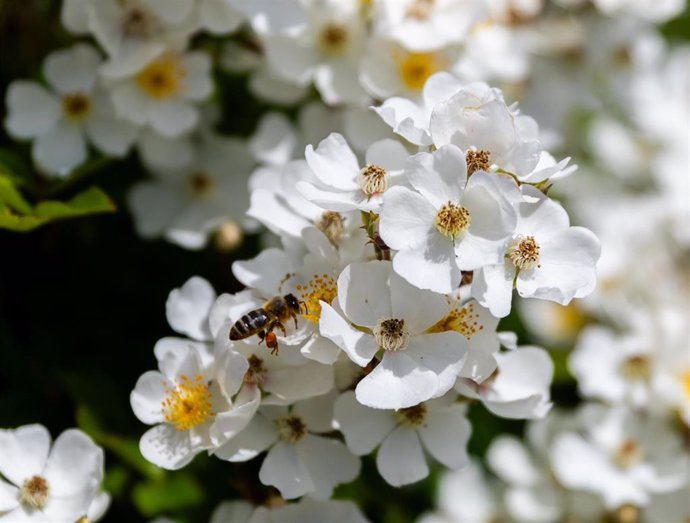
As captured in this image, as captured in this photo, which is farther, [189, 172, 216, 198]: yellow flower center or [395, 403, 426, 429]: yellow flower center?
[189, 172, 216, 198]: yellow flower center

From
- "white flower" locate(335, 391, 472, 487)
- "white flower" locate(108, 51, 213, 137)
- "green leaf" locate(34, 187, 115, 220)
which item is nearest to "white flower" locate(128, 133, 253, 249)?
"white flower" locate(108, 51, 213, 137)

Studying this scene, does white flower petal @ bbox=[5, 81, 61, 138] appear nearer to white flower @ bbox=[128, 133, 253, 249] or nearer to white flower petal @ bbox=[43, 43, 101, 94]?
white flower petal @ bbox=[43, 43, 101, 94]

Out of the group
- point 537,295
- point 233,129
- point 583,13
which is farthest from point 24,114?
point 583,13

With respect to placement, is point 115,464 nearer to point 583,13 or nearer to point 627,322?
point 627,322

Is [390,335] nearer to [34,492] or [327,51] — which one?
[34,492]

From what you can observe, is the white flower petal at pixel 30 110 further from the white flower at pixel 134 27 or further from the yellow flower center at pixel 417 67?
the yellow flower center at pixel 417 67

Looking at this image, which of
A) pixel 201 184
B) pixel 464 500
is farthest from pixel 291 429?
pixel 201 184

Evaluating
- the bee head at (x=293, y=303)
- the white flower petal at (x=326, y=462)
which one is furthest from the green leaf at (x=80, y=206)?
the white flower petal at (x=326, y=462)
